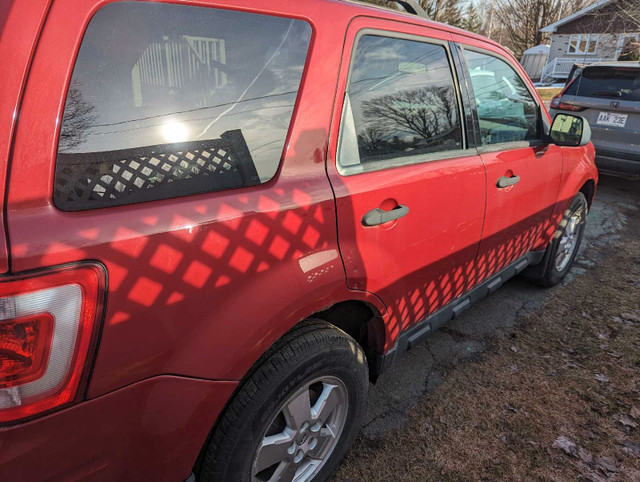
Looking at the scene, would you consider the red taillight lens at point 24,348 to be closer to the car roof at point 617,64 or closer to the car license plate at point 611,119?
the car license plate at point 611,119

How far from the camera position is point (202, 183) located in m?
1.27

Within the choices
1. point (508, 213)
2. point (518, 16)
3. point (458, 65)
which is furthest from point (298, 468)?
point (518, 16)

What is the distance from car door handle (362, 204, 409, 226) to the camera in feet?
5.55

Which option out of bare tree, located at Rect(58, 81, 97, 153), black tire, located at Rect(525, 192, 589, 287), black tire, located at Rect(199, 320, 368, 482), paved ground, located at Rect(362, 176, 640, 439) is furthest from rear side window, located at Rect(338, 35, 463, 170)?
black tire, located at Rect(525, 192, 589, 287)

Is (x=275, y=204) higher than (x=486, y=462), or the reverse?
(x=275, y=204)

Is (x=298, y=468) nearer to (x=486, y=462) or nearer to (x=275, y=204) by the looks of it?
(x=486, y=462)

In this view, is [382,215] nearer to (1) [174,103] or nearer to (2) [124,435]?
(1) [174,103]

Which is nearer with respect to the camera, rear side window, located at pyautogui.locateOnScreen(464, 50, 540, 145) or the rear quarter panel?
the rear quarter panel

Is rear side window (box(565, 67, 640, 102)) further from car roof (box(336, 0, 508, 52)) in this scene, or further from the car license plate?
car roof (box(336, 0, 508, 52))

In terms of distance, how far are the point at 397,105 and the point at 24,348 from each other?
166 cm

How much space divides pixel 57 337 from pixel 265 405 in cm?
71

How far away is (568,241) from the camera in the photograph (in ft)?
12.5

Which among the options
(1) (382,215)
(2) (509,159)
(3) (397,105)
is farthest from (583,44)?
(1) (382,215)

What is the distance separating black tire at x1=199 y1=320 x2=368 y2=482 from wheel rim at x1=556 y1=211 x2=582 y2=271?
278 cm
